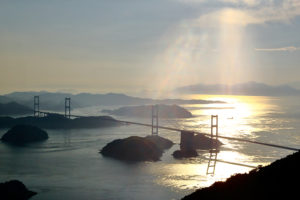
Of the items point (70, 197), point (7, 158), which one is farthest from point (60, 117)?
point (70, 197)

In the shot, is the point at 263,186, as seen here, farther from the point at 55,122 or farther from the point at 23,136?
the point at 55,122

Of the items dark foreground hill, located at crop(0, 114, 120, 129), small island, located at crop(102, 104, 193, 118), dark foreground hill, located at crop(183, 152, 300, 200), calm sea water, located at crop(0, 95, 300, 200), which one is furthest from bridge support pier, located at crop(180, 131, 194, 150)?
small island, located at crop(102, 104, 193, 118)

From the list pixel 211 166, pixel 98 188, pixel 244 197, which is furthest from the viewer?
pixel 211 166

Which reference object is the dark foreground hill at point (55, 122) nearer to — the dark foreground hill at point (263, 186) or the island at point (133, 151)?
the island at point (133, 151)

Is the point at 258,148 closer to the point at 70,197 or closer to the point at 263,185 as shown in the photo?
the point at 70,197

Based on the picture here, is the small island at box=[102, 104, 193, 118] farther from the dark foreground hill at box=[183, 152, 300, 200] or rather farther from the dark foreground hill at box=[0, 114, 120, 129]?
the dark foreground hill at box=[183, 152, 300, 200]

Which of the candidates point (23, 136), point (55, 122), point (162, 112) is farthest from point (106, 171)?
point (162, 112)
